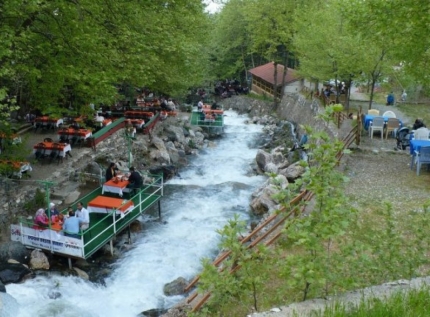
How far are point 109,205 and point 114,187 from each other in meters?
1.62

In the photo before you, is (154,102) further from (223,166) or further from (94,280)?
(94,280)

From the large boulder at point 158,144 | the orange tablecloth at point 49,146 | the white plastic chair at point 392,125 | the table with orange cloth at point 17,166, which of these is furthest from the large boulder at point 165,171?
the white plastic chair at point 392,125

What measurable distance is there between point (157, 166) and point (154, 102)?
10.7 meters

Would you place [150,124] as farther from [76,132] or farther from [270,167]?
[270,167]

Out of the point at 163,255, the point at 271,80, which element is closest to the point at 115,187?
the point at 163,255

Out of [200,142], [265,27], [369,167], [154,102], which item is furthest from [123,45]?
[265,27]

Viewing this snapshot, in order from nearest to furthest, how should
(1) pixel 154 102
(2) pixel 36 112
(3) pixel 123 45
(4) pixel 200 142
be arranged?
(3) pixel 123 45, (2) pixel 36 112, (4) pixel 200 142, (1) pixel 154 102

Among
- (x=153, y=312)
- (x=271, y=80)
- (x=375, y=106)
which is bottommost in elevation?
(x=153, y=312)

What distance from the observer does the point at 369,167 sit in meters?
16.1

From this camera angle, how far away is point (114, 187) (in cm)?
1609

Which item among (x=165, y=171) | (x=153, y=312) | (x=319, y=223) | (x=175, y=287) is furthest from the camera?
(x=165, y=171)

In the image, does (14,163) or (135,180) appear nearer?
(14,163)

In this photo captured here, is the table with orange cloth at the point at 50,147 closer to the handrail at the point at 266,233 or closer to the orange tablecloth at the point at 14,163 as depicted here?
the orange tablecloth at the point at 14,163

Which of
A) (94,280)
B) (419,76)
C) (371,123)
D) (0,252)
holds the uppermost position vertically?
(419,76)
